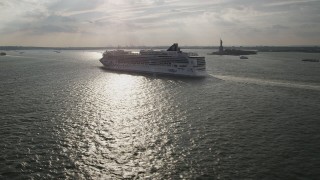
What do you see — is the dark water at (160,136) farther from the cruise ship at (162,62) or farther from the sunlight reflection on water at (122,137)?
the cruise ship at (162,62)

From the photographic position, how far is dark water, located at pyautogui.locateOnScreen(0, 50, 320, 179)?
72.7 ft

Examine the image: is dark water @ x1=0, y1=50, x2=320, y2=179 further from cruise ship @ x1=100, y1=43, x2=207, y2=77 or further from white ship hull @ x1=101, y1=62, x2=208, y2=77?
cruise ship @ x1=100, y1=43, x2=207, y2=77

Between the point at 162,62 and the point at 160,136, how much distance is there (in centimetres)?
7057

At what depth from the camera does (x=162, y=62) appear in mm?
99312

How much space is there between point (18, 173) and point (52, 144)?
249 inches

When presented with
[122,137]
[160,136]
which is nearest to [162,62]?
[160,136]

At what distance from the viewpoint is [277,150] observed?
2597 cm

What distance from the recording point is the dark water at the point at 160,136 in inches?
873

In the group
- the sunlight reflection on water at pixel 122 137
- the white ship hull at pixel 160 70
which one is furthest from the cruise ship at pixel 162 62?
the sunlight reflection on water at pixel 122 137

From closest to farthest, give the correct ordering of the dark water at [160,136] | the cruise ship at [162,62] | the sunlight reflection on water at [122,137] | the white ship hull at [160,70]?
the dark water at [160,136] → the sunlight reflection on water at [122,137] → the white ship hull at [160,70] → the cruise ship at [162,62]

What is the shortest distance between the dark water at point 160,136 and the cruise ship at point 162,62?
35.5 meters

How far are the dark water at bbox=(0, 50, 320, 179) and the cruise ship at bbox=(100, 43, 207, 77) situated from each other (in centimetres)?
3550

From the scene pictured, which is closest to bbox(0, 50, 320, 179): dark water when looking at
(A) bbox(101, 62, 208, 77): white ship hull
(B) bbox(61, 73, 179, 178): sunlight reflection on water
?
(B) bbox(61, 73, 179, 178): sunlight reflection on water

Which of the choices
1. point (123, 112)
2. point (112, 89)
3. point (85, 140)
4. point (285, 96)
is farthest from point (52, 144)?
point (285, 96)
